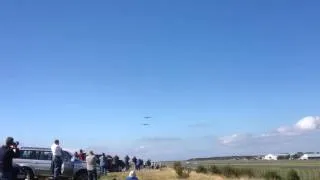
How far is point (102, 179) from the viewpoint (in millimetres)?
28797

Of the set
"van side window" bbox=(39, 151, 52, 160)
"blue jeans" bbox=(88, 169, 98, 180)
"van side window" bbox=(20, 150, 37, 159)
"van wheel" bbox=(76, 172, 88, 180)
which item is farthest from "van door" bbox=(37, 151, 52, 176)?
"blue jeans" bbox=(88, 169, 98, 180)

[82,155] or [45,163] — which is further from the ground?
[82,155]

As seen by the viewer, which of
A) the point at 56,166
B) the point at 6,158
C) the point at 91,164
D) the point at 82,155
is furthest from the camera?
the point at 82,155

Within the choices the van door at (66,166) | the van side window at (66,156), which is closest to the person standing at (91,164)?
the van door at (66,166)

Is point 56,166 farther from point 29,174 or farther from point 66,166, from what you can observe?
point 29,174

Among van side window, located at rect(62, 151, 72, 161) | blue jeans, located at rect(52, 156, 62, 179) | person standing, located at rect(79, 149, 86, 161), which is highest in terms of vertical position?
person standing, located at rect(79, 149, 86, 161)

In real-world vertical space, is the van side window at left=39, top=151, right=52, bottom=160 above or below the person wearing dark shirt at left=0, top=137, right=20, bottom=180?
above

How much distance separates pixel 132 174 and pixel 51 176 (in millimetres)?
11559

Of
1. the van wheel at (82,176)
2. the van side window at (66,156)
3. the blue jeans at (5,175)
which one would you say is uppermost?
the van side window at (66,156)

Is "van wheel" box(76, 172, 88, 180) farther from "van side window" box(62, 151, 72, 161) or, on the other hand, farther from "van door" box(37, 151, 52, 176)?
"van door" box(37, 151, 52, 176)

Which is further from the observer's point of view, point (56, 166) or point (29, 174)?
point (29, 174)

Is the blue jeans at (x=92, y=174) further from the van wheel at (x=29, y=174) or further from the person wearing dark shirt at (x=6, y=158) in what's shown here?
the person wearing dark shirt at (x=6, y=158)

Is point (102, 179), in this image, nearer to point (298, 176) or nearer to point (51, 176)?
point (51, 176)

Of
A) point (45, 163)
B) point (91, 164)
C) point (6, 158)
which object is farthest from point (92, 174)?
point (6, 158)
